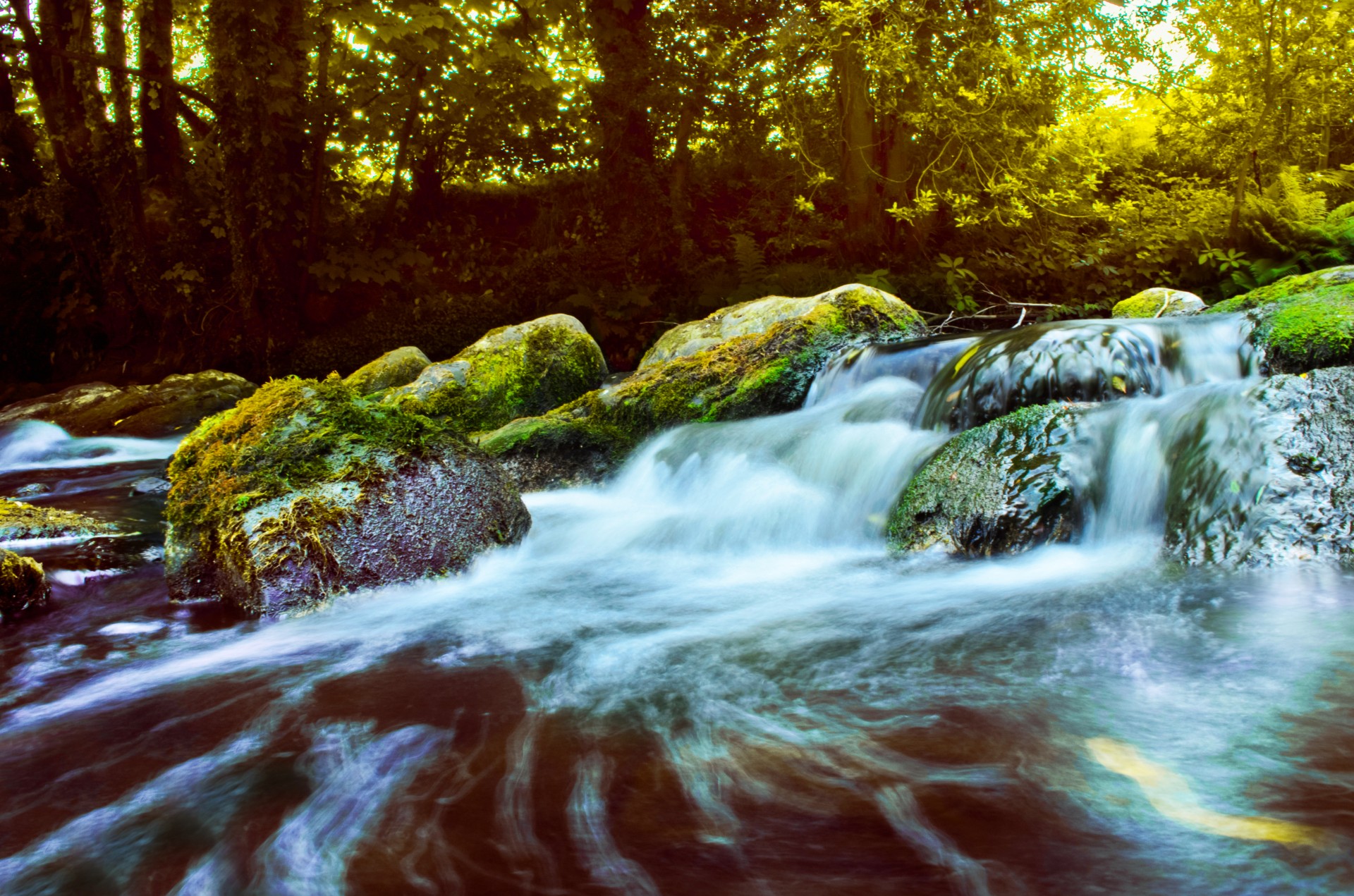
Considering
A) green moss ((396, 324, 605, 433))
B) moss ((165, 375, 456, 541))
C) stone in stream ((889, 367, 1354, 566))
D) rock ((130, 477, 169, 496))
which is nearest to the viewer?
stone in stream ((889, 367, 1354, 566))

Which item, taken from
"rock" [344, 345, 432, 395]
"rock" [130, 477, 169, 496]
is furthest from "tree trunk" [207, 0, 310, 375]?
"rock" [130, 477, 169, 496]

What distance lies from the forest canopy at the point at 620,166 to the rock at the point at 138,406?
131 centimetres

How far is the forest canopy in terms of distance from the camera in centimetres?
1013

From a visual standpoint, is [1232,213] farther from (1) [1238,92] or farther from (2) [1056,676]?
(2) [1056,676]

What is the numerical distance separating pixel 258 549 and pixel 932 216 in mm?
10382

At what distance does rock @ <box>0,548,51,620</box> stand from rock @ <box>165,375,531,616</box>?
0.51 m

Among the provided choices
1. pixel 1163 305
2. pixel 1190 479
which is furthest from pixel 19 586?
pixel 1163 305

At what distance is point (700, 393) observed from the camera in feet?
22.9

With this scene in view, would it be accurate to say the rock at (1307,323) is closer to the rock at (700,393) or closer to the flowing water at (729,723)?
the flowing water at (729,723)

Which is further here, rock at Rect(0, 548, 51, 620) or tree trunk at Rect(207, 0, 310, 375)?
tree trunk at Rect(207, 0, 310, 375)

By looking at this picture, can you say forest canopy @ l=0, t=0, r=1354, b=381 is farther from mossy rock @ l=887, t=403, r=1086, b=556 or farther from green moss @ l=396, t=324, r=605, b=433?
mossy rock @ l=887, t=403, r=1086, b=556

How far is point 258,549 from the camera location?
3871mm

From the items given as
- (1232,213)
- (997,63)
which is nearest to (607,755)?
(997,63)

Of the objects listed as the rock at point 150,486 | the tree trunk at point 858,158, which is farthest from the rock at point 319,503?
the tree trunk at point 858,158
